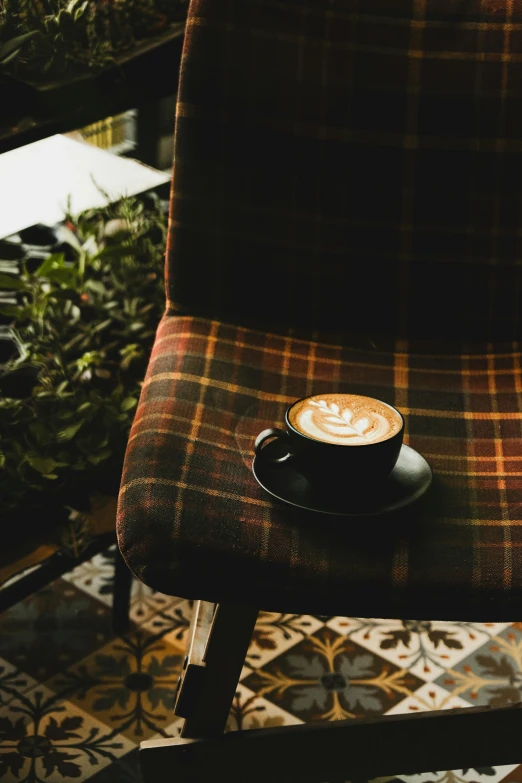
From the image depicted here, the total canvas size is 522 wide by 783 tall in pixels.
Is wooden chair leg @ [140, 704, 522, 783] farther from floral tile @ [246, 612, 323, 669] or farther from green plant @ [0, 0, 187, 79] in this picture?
green plant @ [0, 0, 187, 79]

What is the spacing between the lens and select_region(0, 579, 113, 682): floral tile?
1441 millimetres

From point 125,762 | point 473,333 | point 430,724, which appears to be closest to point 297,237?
point 473,333

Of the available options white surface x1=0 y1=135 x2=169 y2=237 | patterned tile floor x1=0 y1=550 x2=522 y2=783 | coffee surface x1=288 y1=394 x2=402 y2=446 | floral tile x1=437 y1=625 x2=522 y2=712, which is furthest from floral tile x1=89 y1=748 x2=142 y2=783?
white surface x1=0 y1=135 x2=169 y2=237

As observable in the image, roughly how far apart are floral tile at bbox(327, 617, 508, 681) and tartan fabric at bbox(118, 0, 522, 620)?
17.6 inches

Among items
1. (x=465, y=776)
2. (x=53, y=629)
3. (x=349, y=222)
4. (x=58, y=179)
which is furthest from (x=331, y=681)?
(x=58, y=179)

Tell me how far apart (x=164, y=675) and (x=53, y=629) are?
21 cm

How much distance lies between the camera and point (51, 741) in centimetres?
131

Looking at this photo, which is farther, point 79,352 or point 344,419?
point 79,352

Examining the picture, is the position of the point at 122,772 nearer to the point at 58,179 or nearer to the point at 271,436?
the point at 271,436

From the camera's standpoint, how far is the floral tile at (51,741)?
126 centimetres

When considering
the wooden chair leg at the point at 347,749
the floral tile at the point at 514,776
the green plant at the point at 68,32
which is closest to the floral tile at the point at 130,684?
the wooden chair leg at the point at 347,749

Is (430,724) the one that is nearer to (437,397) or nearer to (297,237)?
(437,397)

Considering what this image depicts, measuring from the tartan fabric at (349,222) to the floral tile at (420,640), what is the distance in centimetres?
45

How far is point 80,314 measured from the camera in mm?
1515
